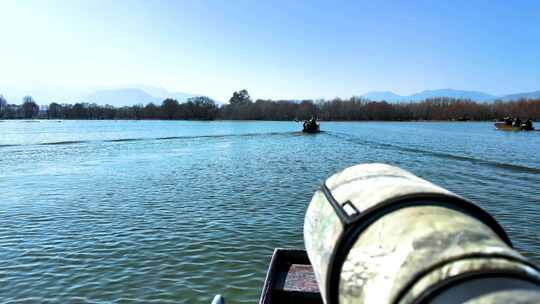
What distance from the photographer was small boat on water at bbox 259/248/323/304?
240 inches

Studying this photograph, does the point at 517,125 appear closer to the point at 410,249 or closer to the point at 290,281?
the point at 290,281

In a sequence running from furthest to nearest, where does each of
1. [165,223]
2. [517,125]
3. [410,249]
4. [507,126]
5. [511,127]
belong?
[507,126] → [511,127] → [517,125] → [165,223] → [410,249]

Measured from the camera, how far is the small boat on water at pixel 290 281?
6.10m

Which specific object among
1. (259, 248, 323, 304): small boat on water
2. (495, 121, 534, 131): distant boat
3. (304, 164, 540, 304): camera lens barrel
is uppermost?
(495, 121, 534, 131): distant boat

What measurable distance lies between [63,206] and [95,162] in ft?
65.7

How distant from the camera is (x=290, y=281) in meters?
6.67

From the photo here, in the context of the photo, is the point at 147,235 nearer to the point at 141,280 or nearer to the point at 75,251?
the point at 75,251

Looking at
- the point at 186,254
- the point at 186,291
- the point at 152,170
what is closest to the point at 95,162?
the point at 152,170

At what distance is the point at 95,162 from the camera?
3719 cm

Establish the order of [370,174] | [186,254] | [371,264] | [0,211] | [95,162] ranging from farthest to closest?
[95,162] → [0,211] → [186,254] → [370,174] → [371,264]

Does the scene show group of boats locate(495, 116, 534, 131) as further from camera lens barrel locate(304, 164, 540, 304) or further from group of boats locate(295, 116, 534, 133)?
camera lens barrel locate(304, 164, 540, 304)

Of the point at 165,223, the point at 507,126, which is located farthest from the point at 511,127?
the point at 165,223

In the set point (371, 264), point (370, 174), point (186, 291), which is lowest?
point (186, 291)

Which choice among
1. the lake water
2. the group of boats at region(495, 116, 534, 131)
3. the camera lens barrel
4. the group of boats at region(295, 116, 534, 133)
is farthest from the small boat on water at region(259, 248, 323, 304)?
the group of boats at region(495, 116, 534, 131)
